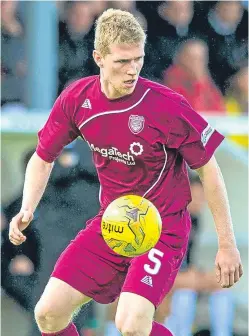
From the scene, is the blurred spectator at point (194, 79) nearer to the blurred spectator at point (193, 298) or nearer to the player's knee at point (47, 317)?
the blurred spectator at point (193, 298)

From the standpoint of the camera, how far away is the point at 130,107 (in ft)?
19.7

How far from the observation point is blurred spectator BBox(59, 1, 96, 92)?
8789 millimetres

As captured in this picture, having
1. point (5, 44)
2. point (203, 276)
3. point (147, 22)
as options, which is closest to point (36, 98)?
point (5, 44)

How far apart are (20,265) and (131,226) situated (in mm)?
2870

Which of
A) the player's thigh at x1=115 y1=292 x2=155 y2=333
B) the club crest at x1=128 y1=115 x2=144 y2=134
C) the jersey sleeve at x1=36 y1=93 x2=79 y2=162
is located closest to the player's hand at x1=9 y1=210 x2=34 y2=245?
the jersey sleeve at x1=36 y1=93 x2=79 y2=162

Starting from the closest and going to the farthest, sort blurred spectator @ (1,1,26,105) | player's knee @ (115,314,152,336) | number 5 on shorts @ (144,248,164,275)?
player's knee @ (115,314,152,336) < number 5 on shorts @ (144,248,164,275) < blurred spectator @ (1,1,26,105)

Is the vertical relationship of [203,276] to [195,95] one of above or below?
below

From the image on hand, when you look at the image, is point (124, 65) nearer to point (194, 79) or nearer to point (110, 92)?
point (110, 92)

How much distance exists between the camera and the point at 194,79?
29.2 ft

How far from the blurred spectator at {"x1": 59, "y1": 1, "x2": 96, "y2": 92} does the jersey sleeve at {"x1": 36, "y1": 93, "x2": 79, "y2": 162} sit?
247 centimetres

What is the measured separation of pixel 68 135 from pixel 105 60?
594 millimetres

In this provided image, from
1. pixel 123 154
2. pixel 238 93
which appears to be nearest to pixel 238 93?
pixel 238 93

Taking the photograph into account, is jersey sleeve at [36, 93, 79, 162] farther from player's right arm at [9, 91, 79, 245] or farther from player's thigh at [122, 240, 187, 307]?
player's thigh at [122, 240, 187, 307]

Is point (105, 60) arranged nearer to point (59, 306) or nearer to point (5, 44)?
point (59, 306)
